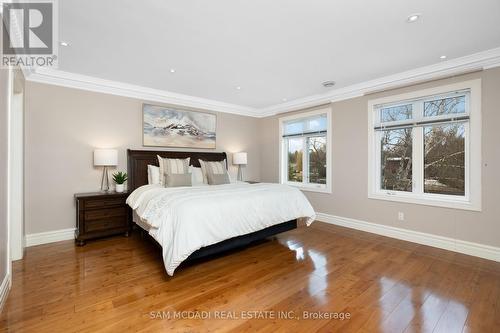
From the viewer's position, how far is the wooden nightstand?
3.36 metres

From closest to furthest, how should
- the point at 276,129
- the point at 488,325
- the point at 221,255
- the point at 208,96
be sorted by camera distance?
1. the point at 488,325
2. the point at 221,255
3. the point at 208,96
4. the point at 276,129

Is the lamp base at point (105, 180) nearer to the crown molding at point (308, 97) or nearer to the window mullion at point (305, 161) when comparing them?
the crown molding at point (308, 97)

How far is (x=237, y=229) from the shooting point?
2.80 m

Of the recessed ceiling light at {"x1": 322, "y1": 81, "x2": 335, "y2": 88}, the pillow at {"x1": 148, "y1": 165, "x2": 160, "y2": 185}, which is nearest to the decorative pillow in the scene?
the pillow at {"x1": 148, "y1": 165, "x2": 160, "y2": 185}

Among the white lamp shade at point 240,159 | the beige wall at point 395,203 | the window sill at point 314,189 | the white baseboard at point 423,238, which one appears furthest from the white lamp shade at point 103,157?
the white baseboard at point 423,238

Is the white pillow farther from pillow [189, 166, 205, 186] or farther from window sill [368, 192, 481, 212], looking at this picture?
window sill [368, 192, 481, 212]

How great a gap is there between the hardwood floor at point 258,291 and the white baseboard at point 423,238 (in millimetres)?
164

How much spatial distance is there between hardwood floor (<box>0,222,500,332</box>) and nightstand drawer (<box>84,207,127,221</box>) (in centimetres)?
44

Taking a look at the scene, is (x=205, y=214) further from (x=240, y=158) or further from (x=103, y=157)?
(x=240, y=158)

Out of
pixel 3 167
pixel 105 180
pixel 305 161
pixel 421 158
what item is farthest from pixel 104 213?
pixel 421 158

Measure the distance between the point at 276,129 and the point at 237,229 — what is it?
11.4ft

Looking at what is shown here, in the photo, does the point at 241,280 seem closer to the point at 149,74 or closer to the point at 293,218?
the point at 293,218

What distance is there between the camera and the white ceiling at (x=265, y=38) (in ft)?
6.81

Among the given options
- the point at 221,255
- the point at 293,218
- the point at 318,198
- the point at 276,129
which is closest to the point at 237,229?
the point at 221,255
